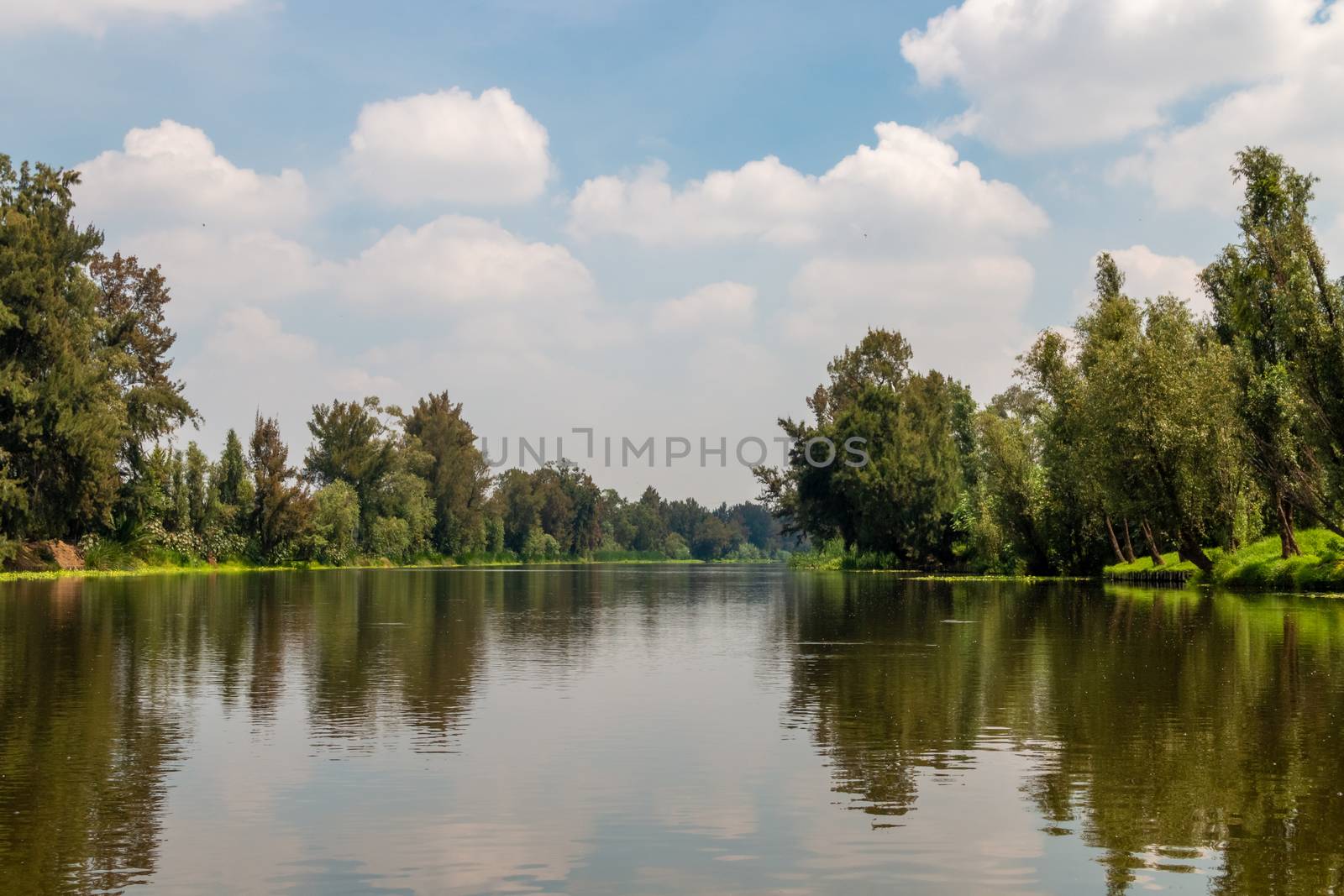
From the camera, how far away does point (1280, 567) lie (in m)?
58.0

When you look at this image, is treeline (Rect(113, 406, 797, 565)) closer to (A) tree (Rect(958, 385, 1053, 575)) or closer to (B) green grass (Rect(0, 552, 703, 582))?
(B) green grass (Rect(0, 552, 703, 582))

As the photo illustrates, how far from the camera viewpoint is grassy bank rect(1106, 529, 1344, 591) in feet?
182

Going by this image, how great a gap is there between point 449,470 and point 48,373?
8076 centimetres

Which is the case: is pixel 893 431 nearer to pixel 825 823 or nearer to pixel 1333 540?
pixel 1333 540

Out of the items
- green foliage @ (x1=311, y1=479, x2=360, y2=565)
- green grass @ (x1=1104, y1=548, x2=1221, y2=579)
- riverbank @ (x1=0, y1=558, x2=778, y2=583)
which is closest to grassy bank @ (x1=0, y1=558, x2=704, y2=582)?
riverbank @ (x1=0, y1=558, x2=778, y2=583)

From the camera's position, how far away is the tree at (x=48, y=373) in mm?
80188

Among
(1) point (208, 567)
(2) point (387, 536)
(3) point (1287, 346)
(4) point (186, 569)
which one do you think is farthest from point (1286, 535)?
(2) point (387, 536)

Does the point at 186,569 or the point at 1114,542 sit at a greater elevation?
the point at 1114,542

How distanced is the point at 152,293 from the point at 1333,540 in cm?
10011

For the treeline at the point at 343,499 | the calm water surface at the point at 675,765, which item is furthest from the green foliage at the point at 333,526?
the calm water surface at the point at 675,765

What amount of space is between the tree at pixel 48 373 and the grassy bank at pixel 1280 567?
68349 mm

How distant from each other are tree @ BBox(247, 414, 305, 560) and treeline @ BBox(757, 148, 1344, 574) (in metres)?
60.5

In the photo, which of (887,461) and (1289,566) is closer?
(1289,566)

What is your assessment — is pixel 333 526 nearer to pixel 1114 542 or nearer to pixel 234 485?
pixel 234 485
